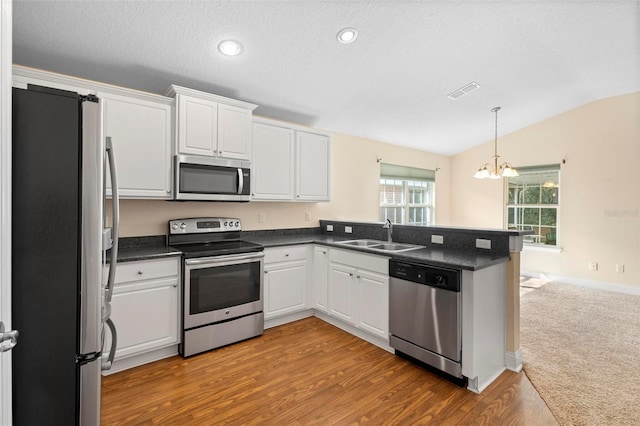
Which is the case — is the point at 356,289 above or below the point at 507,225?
below

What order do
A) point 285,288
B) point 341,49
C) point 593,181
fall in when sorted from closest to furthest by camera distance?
point 341,49 < point 285,288 < point 593,181

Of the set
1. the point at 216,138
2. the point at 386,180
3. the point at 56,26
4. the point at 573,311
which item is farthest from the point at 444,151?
the point at 56,26

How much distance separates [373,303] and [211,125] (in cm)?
227

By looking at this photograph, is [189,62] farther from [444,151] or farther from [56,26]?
[444,151]

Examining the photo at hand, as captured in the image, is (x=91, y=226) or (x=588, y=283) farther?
(x=588, y=283)

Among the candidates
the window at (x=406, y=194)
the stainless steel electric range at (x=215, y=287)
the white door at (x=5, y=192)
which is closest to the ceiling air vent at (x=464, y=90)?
→ the window at (x=406, y=194)

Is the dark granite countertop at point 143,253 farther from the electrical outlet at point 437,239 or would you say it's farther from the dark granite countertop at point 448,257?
the electrical outlet at point 437,239

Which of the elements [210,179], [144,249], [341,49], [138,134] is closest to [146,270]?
[144,249]

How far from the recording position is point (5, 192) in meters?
0.94

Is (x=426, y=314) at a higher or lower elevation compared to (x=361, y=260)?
lower

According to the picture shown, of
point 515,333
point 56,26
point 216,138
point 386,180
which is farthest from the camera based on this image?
point 386,180

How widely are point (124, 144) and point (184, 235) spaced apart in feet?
3.24

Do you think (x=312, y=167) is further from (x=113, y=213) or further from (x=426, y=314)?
(x=113, y=213)

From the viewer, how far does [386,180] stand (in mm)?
5457
